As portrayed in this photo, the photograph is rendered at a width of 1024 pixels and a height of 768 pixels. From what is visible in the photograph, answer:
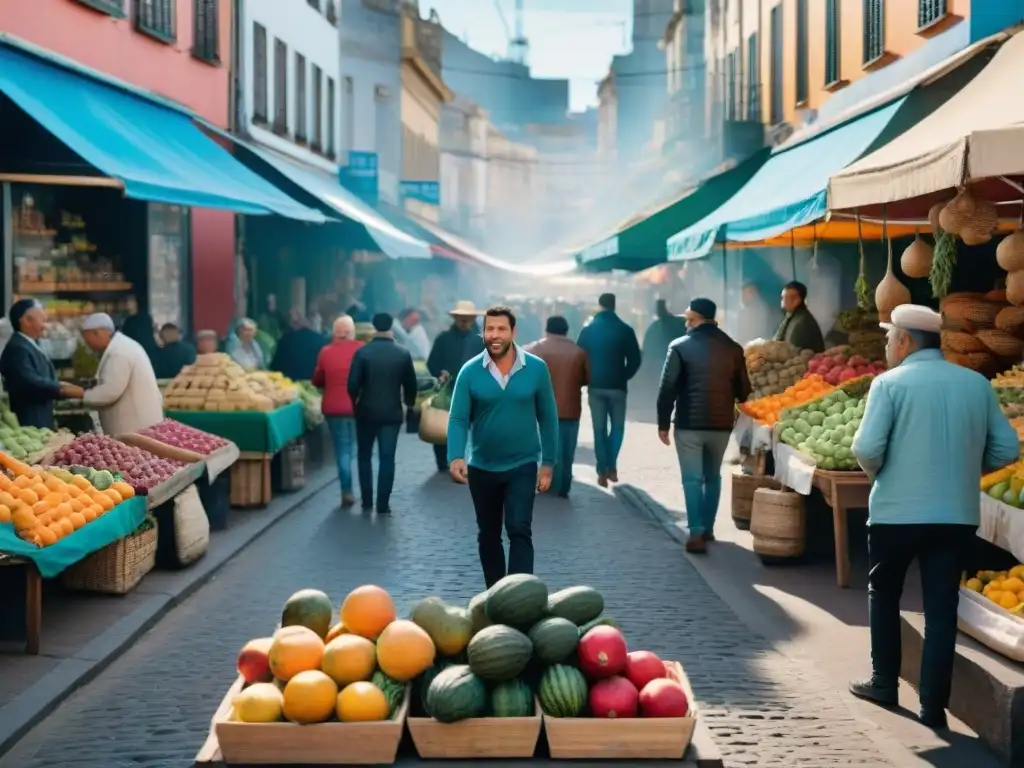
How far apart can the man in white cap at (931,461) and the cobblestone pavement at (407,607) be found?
2.15 ft

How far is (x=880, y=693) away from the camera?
7887mm

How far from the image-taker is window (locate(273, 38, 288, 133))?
102 ft

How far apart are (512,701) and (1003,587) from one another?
3.63 meters

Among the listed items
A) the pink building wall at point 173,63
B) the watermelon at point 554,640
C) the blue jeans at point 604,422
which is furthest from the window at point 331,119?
the watermelon at point 554,640

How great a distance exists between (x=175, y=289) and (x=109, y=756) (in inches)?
652

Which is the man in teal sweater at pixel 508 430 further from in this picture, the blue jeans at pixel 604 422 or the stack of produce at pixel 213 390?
the blue jeans at pixel 604 422

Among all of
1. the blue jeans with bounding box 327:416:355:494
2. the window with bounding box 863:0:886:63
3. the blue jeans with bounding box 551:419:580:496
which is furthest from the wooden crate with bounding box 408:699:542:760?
the window with bounding box 863:0:886:63

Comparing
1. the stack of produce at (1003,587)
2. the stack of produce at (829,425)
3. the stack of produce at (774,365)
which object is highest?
the stack of produce at (774,365)

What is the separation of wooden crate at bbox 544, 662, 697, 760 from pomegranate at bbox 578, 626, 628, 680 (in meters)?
0.31

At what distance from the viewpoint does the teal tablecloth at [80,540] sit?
8.88m

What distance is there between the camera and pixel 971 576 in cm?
947

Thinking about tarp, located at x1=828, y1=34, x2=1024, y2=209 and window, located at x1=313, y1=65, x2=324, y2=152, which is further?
window, located at x1=313, y1=65, x2=324, y2=152

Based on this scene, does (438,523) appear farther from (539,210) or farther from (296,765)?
(539,210)

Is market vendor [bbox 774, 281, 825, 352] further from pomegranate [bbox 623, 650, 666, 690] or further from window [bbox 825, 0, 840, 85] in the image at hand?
pomegranate [bbox 623, 650, 666, 690]
